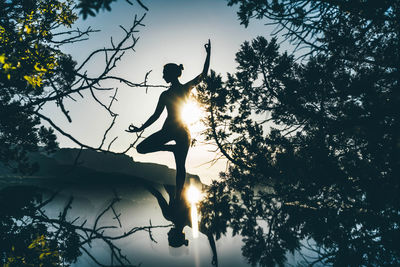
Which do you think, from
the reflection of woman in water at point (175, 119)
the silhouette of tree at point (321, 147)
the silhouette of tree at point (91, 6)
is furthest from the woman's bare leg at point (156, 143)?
the silhouette of tree at point (91, 6)

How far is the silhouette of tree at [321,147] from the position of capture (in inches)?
76.2

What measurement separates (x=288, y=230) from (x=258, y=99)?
120 inches

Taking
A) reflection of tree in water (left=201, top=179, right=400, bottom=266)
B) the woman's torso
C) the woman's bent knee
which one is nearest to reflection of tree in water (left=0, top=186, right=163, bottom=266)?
reflection of tree in water (left=201, top=179, right=400, bottom=266)

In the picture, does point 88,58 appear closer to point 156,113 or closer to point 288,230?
point 156,113

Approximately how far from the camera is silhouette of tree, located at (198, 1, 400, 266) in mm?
1937

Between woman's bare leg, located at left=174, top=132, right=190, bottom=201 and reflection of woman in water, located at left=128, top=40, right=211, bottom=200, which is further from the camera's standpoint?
woman's bare leg, located at left=174, top=132, right=190, bottom=201

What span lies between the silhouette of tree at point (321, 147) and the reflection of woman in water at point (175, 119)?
0.74 m

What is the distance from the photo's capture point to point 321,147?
130 inches

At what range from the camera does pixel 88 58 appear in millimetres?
1680

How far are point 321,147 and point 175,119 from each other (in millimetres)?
2627

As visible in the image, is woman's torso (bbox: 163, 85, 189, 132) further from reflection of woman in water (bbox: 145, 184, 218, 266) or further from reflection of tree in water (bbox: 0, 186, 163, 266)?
reflection of tree in water (bbox: 0, 186, 163, 266)

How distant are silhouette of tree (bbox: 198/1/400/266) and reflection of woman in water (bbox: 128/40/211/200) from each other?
2.43 ft

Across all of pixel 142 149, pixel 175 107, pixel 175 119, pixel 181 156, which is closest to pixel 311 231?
pixel 181 156

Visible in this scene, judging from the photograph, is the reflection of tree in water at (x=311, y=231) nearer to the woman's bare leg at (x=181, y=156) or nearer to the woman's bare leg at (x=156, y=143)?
the woman's bare leg at (x=181, y=156)
